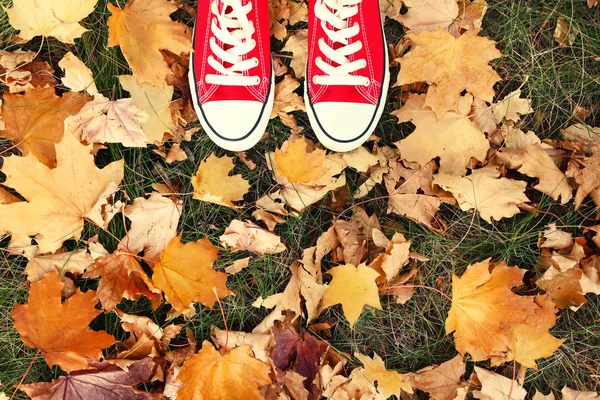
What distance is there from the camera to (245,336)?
1561mm

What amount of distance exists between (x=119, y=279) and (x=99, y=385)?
11.8 inches

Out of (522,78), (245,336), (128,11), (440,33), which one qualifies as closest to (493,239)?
(522,78)

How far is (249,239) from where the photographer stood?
1.59 meters

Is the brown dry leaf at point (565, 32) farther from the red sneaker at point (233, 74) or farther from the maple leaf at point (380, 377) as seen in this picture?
the maple leaf at point (380, 377)

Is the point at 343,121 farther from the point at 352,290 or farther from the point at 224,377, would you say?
the point at 224,377

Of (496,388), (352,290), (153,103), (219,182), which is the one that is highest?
(153,103)

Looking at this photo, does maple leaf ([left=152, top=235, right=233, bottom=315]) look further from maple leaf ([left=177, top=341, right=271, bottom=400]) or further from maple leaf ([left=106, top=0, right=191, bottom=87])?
maple leaf ([left=106, top=0, right=191, bottom=87])

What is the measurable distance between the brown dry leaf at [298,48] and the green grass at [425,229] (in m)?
0.16

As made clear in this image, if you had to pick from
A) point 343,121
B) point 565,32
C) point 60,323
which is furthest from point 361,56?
point 60,323

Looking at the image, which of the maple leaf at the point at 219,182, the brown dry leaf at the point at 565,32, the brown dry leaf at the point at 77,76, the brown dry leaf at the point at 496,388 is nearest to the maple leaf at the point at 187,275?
the maple leaf at the point at 219,182

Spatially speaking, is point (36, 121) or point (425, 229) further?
point (425, 229)

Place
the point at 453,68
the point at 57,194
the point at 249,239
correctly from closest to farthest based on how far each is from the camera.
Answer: the point at 57,194 < the point at 453,68 < the point at 249,239

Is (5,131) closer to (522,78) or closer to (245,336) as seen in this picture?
(245,336)

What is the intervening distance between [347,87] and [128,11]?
2.13 feet
